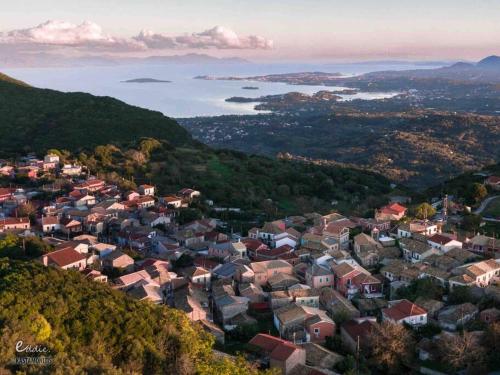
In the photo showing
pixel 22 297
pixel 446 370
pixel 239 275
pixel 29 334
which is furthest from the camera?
pixel 239 275

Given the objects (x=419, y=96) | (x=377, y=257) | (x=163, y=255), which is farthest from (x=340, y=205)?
(x=419, y=96)

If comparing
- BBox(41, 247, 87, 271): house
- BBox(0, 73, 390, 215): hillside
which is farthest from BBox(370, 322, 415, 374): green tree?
BBox(0, 73, 390, 215): hillside

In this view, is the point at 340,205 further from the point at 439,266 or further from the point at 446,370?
the point at 446,370

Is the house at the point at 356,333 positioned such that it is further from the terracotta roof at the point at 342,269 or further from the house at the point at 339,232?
the house at the point at 339,232

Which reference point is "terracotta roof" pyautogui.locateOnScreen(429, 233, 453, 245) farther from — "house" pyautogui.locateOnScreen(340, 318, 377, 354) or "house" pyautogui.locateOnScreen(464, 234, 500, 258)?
"house" pyautogui.locateOnScreen(340, 318, 377, 354)

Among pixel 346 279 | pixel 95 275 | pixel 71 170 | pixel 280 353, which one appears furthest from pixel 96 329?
pixel 71 170

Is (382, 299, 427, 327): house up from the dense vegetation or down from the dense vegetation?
up
